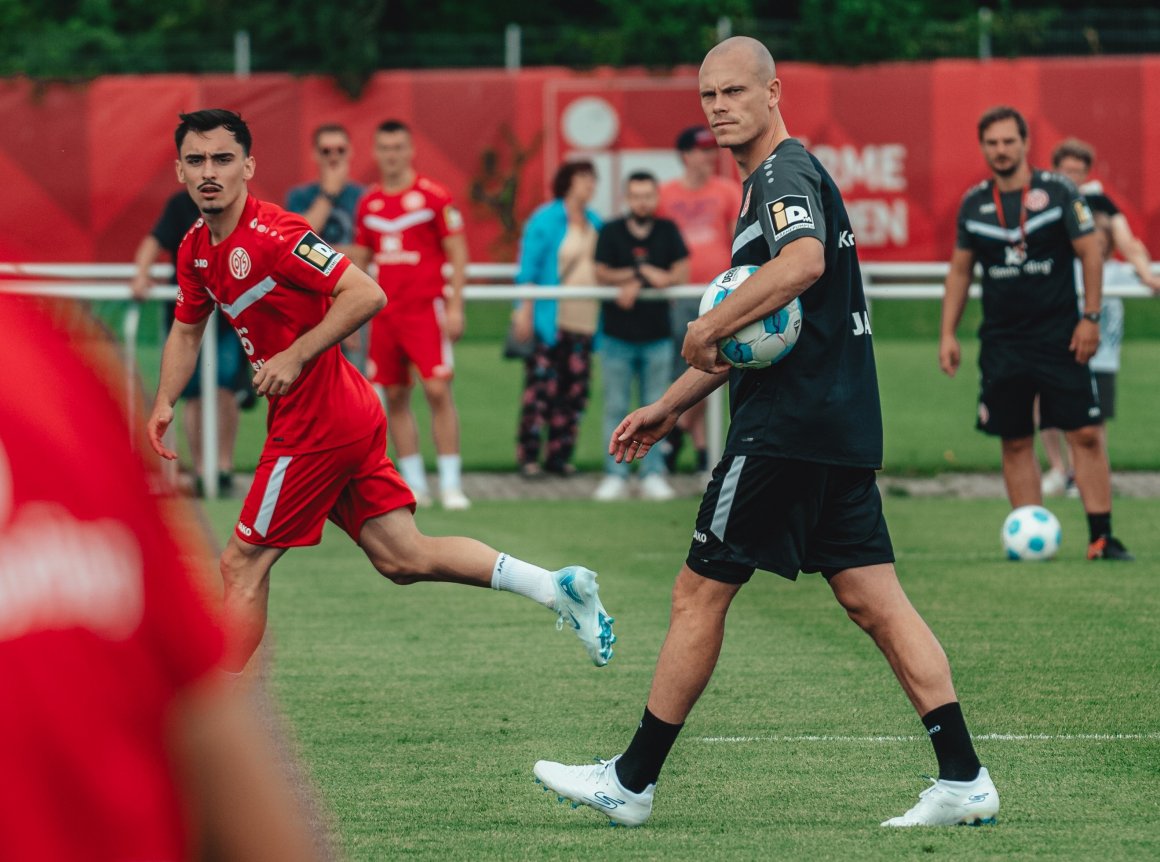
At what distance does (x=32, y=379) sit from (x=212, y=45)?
25.3 m

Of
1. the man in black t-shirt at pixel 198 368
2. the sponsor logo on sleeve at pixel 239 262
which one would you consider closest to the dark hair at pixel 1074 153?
the man in black t-shirt at pixel 198 368

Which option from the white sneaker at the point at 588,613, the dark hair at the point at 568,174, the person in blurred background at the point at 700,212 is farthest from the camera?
the dark hair at the point at 568,174

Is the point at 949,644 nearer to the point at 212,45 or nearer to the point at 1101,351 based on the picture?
the point at 1101,351

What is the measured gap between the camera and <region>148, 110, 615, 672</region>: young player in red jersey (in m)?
5.89

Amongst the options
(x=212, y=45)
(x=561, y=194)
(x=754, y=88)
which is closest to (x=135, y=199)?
(x=212, y=45)

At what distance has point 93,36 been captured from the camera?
2584cm

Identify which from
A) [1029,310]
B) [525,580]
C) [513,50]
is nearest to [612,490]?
[1029,310]

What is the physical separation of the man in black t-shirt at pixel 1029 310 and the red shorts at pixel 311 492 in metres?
4.06

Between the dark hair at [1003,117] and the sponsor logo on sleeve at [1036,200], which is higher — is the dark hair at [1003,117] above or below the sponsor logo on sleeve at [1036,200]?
above

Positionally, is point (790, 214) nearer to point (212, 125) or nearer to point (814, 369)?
point (814, 369)

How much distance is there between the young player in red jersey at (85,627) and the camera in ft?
4.29

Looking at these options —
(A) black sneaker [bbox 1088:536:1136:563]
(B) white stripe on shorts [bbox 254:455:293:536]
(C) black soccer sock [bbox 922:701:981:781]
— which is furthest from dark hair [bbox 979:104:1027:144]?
(C) black soccer sock [bbox 922:701:981:781]

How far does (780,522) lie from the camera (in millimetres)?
4637

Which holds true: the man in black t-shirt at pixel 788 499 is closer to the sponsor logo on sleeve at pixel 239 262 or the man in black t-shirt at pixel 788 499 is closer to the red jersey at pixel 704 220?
the sponsor logo on sleeve at pixel 239 262
